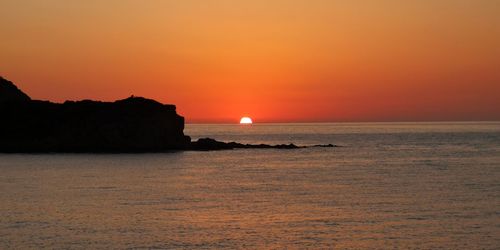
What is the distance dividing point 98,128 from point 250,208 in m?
85.2

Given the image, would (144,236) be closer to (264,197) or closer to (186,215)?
(186,215)

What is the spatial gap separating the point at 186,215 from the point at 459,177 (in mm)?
37628

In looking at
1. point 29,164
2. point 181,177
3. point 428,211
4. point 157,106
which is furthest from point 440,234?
point 157,106

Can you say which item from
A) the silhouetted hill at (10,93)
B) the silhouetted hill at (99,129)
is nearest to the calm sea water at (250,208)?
the silhouetted hill at (99,129)

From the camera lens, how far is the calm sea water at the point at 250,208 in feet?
121

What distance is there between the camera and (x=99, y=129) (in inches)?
5118

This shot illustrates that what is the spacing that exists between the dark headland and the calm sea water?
41328 mm

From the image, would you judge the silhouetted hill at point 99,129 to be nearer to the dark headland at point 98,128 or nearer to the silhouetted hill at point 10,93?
the dark headland at point 98,128

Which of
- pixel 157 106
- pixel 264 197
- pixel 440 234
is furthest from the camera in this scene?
pixel 157 106

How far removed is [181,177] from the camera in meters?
78.3

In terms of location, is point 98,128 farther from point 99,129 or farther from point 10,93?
point 10,93

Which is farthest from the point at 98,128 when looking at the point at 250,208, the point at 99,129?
the point at 250,208

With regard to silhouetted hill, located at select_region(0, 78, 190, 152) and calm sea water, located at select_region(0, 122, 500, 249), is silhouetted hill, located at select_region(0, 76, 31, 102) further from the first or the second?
calm sea water, located at select_region(0, 122, 500, 249)

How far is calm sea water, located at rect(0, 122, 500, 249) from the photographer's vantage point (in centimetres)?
3700
